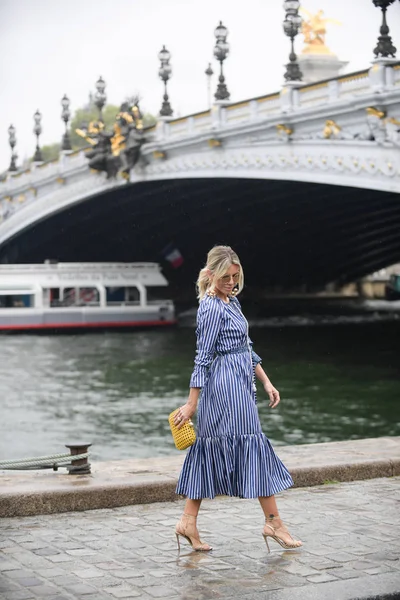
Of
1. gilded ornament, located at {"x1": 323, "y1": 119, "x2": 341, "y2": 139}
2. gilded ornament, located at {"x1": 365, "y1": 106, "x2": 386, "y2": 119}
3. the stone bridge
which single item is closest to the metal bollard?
the stone bridge

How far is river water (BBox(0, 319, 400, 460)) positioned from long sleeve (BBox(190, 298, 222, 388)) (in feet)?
30.5

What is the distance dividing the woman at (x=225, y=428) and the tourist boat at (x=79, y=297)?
33551 mm

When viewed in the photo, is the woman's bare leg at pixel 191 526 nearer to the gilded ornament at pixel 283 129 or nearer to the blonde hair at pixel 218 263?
the blonde hair at pixel 218 263

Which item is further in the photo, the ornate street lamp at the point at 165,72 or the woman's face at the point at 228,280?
the ornate street lamp at the point at 165,72

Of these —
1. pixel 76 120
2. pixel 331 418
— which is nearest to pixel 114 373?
pixel 331 418

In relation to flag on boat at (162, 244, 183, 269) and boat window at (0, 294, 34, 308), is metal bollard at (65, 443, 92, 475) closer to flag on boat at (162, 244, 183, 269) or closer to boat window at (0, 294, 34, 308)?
boat window at (0, 294, 34, 308)

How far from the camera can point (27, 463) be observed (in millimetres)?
6801

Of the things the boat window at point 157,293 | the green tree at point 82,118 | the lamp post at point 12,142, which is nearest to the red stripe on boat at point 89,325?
the boat window at point 157,293

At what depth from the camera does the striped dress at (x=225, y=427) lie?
17.8 ft

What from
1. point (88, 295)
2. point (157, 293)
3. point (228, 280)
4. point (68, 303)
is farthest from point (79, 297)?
point (228, 280)

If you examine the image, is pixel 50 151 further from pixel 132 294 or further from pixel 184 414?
pixel 184 414

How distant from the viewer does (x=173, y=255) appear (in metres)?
43.3

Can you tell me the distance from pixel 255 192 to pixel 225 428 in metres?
25.3

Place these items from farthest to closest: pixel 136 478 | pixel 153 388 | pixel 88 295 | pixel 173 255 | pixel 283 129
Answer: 1. pixel 173 255
2. pixel 88 295
3. pixel 283 129
4. pixel 153 388
5. pixel 136 478
